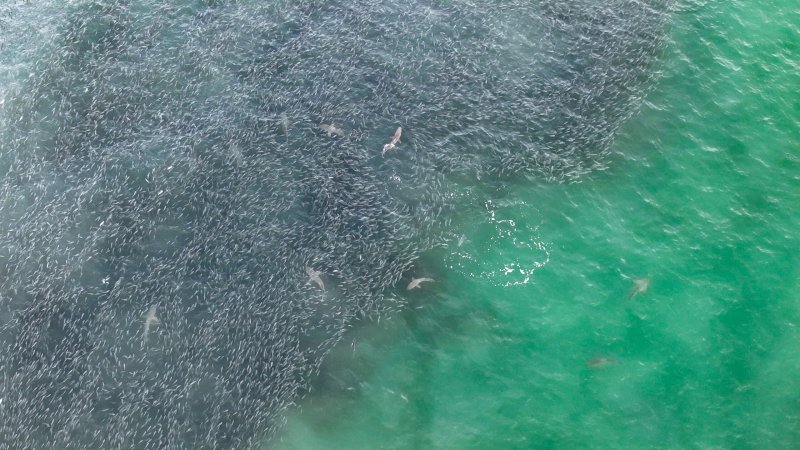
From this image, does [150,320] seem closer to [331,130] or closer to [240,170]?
[240,170]

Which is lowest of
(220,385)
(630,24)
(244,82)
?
(220,385)

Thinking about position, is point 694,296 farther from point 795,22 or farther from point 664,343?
point 795,22

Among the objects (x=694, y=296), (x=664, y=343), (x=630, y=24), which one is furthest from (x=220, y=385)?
(x=630, y=24)

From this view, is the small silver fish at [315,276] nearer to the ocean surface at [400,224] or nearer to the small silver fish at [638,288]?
the ocean surface at [400,224]

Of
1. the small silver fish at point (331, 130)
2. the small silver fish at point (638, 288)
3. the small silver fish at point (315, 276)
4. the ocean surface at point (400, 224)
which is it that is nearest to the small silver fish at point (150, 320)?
the ocean surface at point (400, 224)

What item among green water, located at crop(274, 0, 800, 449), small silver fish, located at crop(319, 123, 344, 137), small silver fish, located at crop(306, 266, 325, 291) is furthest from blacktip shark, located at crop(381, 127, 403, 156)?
small silver fish, located at crop(306, 266, 325, 291)

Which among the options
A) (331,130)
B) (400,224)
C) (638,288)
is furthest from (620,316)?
(331,130)
